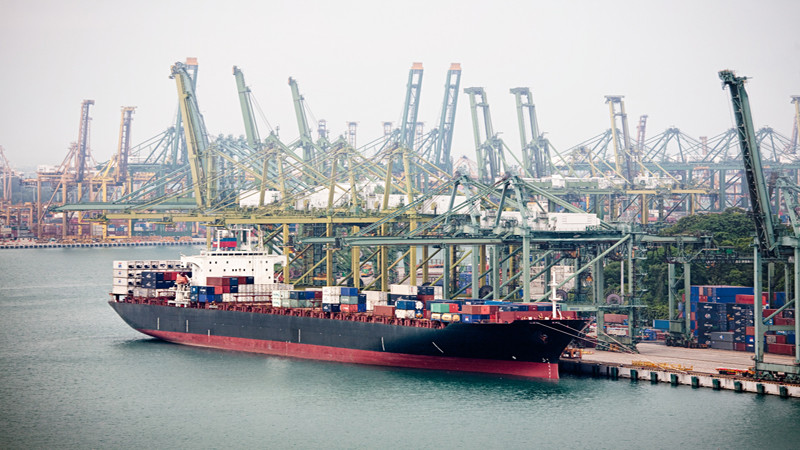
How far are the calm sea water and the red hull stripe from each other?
65 centimetres

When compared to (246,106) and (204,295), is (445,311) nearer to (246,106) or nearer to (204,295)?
(204,295)

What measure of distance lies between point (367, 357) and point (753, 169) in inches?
809

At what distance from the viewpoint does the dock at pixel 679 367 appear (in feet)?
150

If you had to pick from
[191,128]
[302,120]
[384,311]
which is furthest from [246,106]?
[384,311]

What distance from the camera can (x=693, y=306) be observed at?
57.7 metres

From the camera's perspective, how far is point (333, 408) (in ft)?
150

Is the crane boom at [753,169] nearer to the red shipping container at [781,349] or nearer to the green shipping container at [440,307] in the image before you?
the red shipping container at [781,349]

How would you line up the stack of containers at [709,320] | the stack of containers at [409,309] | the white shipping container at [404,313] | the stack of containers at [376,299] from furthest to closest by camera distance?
the stack of containers at [376,299] → the stack of containers at [709,320] → the white shipping container at [404,313] → the stack of containers at [409,309]

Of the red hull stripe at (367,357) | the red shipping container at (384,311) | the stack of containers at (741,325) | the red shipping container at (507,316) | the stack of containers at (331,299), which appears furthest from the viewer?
the stack of containers at (331,299)

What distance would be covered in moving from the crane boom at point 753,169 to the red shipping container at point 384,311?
17.8 metres

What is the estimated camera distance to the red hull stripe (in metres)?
51.1

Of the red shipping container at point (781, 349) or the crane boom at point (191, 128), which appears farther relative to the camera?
the crane boom at point (191, 128)

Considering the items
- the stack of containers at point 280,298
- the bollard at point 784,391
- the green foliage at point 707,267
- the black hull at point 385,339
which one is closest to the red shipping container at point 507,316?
the black hull at point 385,339

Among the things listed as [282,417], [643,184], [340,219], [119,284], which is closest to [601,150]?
[643,184]
